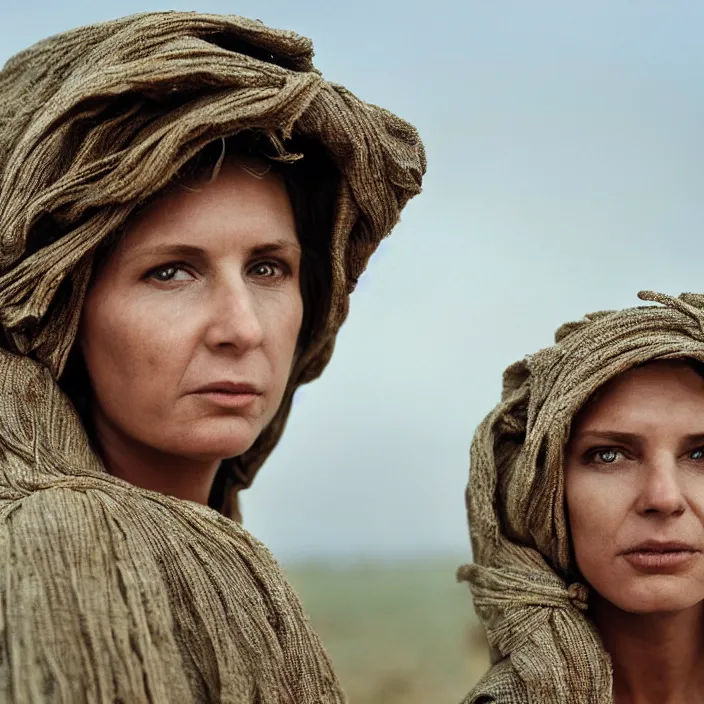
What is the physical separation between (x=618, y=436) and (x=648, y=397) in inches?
3.7

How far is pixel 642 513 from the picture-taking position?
2.17 m

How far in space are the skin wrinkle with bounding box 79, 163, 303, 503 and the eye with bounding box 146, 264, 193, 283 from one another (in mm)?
10

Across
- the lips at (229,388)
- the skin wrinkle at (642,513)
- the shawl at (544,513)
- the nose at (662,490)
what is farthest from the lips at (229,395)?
the nose at (662,490)

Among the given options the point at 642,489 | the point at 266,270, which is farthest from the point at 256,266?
the point at 642,489

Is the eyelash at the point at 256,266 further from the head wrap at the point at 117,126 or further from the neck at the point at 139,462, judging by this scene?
the neck at the point at 139,462

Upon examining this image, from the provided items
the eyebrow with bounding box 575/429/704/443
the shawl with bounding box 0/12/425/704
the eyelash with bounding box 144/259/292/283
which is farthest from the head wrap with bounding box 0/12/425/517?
the eyebrow with bounding box 575/429/704/443

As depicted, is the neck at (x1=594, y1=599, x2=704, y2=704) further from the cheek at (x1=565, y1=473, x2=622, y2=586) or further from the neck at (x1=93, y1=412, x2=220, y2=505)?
the neck at (x1=93, y1=412, x2=220, y2=505)

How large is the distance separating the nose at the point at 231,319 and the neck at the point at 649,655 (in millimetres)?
881

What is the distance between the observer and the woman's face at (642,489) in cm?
216

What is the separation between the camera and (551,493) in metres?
2.25

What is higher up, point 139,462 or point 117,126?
point 117,126

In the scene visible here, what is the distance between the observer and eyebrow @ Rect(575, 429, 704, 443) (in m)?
2.20

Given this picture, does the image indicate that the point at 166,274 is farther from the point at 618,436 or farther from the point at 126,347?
the point at 618,436

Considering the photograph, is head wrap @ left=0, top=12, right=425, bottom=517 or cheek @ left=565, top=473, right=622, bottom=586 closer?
head wrap @ left=0, top=12, right=425, bottom=517
